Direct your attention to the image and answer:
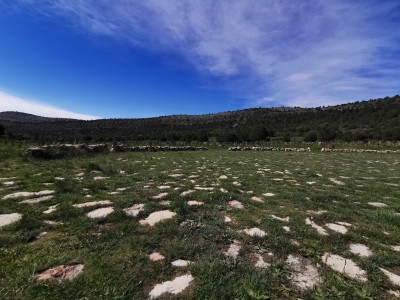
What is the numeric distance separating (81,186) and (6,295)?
16.7ft

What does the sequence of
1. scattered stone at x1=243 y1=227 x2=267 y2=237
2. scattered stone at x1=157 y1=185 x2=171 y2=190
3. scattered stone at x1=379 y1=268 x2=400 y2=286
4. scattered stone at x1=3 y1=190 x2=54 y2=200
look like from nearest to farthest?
scattered stone at x1=379 y1=268 x2=400 y2=286 < scattered stone at x1=243 y1=227 x2=267 y2=237 < scattered stone at x1=3 y1=190 x2=54 y2=200 < scattered stone at x1=157 y1=185 x2=171 y2=190

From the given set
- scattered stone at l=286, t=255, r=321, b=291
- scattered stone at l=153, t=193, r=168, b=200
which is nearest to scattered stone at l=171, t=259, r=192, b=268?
scattered stone at l=286, t=255, r=321, b=291

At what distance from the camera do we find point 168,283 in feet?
10.6

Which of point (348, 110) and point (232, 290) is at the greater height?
point (348, 110)

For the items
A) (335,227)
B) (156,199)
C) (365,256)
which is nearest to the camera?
(365,256)

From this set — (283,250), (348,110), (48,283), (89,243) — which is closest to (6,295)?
(48,283)

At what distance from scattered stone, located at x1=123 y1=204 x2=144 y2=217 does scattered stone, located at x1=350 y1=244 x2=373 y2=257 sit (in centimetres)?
371

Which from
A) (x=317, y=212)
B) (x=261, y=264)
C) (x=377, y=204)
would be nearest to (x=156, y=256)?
(x=261, y=264)

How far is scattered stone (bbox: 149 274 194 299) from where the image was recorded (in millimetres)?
3072

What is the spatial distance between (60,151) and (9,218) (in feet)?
46.1

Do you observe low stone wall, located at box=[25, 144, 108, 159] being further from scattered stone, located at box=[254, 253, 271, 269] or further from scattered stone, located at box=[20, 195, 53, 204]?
scattered stone, located at box=[254, 253, 271, 269]

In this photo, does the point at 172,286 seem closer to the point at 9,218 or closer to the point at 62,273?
the point at 62,273

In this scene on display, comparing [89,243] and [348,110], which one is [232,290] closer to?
[89,243]

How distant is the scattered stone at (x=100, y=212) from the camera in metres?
5.26
